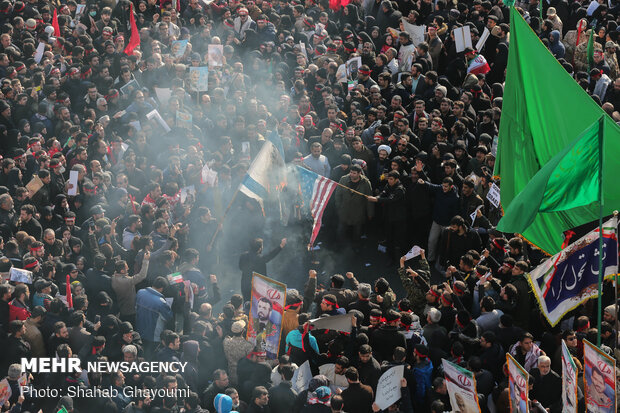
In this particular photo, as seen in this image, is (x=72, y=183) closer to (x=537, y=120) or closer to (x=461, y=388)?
(x=537, y=120)

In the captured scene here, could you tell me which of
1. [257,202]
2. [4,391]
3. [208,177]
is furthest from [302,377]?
[208,177]

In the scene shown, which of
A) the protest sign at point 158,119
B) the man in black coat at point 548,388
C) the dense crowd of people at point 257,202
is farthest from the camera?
the protest sign at point 158,119

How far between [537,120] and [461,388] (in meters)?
3.51

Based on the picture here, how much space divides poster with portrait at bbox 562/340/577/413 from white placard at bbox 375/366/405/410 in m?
2.00

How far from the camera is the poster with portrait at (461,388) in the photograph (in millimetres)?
9023

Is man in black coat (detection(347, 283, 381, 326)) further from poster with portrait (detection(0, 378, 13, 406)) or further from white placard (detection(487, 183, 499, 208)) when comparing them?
poster with portrait (detection(0, 378, 13, 406))

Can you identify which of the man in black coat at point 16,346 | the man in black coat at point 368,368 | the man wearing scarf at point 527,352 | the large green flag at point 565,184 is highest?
the large green flag at point 565,184

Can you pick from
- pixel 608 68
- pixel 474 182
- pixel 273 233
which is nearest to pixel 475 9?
pixel 608 68

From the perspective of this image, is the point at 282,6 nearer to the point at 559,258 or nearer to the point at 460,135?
the point at 460,135

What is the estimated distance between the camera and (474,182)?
45.9ft

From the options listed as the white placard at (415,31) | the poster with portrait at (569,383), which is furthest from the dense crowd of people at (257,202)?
the poster with portrait at (569,383)

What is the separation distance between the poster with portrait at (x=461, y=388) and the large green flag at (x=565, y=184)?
1.55 m

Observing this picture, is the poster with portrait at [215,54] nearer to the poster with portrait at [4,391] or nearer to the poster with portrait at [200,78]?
the poster with portrait at [200,78]

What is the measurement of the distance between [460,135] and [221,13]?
7.98 meters
